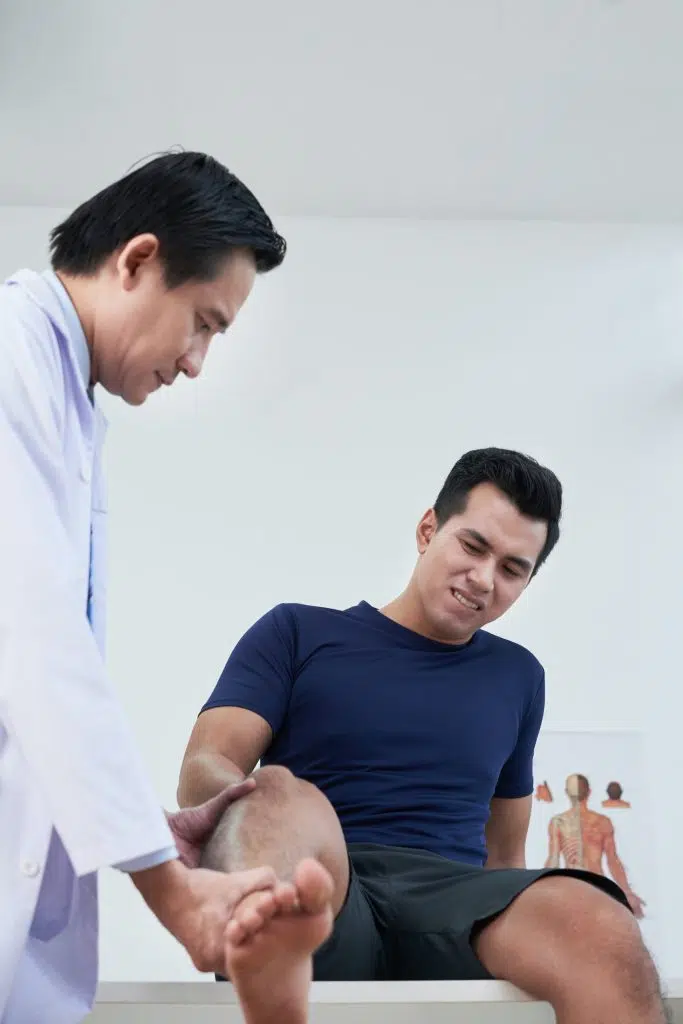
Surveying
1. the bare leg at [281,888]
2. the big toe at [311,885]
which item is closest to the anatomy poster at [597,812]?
the bare leg at [281,888]

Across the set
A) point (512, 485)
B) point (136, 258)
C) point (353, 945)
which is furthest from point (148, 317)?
point (512, 485)

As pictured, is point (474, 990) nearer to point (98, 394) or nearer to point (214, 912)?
point (214, 912)

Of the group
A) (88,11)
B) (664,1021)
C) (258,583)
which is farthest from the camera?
(258,583)

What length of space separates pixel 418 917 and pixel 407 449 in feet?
6.44

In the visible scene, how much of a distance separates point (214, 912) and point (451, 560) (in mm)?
907

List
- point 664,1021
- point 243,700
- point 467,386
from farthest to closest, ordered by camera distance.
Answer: point 467,386
point 243,700
point 664,1021

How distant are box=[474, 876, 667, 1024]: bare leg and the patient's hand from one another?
0.31 meters

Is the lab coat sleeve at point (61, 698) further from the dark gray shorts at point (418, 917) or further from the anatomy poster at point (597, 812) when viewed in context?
the anatomy poster at point (597, 812)

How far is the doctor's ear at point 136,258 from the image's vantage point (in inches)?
44.6

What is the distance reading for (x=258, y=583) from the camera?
118 inches

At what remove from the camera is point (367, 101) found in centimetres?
298

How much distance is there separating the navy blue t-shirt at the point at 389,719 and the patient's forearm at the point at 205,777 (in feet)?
0.29

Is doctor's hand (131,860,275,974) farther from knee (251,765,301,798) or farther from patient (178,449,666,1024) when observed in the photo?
knee (251,765,301,798)

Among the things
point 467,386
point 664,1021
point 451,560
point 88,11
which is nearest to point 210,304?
point 451,560
